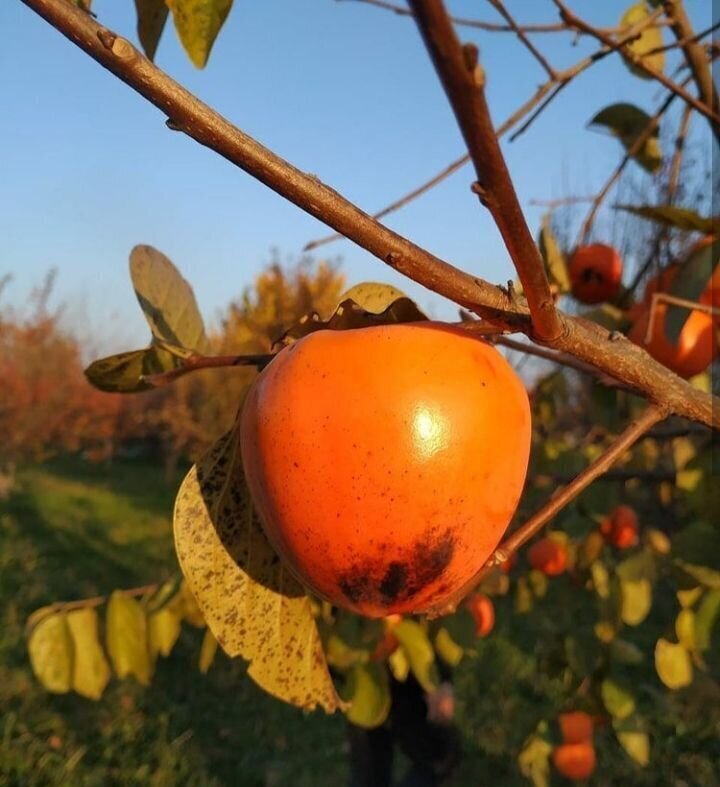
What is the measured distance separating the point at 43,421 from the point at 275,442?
9060 millimetres

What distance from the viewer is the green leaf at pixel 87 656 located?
4.26 ft

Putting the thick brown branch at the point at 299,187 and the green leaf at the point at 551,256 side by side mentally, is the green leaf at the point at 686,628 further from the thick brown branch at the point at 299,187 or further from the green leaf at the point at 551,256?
the thick brown branch at the point at 299,187

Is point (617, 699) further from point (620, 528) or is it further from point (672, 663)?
point (620, 528)

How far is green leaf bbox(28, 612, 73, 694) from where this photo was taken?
1.30 metres

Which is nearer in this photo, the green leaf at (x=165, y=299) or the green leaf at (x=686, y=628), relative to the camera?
the green leaf at (x=165, y=299)

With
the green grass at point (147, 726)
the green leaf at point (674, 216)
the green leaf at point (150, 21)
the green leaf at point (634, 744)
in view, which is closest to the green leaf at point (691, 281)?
the green leaf at point (674, 216)

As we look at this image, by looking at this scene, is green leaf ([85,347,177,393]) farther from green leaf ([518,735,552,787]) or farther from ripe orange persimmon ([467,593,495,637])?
green leaf ([518,735,552,787])

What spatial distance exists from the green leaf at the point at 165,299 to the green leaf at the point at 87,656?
0.74 meters

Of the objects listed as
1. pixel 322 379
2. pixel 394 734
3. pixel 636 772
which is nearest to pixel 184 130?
pixel 322 379

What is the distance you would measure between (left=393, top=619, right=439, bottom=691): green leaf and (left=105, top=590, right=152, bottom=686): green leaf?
0.43 metres

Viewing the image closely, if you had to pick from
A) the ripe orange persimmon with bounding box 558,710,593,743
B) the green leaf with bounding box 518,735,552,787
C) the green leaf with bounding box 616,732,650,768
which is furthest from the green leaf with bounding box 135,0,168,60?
the green leaf with bounding box 518,735,552,787

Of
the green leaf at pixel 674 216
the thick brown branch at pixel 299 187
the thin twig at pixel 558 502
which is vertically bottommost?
the thin twig at pixel 558 502

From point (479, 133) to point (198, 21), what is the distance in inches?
11.1

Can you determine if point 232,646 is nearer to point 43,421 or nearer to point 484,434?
point 484,434
